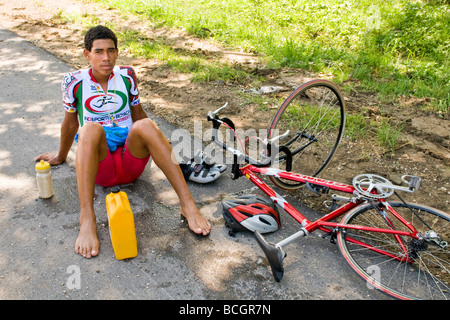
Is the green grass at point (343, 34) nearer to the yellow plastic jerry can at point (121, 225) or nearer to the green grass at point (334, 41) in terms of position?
the green grass at point (334, 41)

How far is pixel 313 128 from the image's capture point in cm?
424

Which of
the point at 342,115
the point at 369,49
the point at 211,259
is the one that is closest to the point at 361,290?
the point at 211,259

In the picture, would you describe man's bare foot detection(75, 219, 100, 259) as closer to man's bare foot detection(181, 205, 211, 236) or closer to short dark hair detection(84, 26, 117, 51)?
man's bare foot detection(181, 205, 211, 236)

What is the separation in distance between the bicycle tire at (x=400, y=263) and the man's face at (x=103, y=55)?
6.69 feet

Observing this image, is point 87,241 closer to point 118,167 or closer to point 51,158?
point 118,167

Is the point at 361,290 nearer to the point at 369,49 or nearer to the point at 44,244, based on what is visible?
the point at 44,244

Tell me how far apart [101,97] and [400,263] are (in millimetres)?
2452

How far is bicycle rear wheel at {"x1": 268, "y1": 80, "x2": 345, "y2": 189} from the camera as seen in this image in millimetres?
3572

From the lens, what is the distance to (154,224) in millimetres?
2908

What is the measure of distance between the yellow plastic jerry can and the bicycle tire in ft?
4.44

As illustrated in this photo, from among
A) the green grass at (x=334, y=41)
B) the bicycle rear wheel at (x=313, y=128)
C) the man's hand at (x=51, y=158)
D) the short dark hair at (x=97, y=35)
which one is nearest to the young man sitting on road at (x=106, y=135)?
the short dark hair at (x=97, y=35)

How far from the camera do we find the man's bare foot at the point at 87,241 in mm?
2562

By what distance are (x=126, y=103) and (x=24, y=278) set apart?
1.47 m
